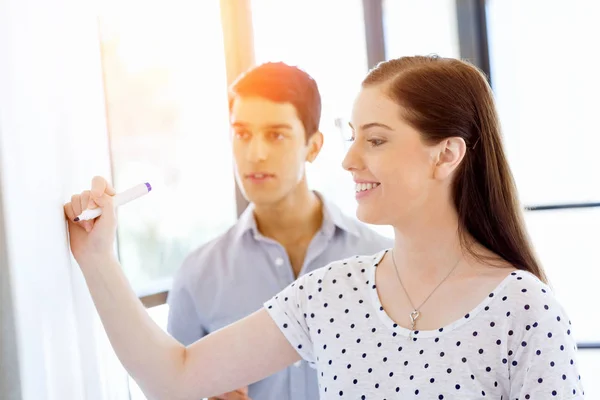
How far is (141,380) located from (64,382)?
180mm

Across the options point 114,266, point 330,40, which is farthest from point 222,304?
point 330,40

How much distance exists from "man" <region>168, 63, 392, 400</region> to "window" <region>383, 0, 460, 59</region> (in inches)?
33.7

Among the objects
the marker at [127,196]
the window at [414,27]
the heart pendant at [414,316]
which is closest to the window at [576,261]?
the window at [414,27]

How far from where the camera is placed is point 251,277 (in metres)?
1.78

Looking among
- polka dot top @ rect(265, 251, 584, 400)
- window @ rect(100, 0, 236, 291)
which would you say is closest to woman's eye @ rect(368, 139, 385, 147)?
polka dot top @ rect(265, 251, 584, 400)

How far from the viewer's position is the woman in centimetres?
115

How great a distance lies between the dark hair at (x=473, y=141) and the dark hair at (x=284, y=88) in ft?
1.60

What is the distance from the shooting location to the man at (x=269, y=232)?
172cm

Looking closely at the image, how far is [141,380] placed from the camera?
1.25m

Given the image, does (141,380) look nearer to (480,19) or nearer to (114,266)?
(114,266)

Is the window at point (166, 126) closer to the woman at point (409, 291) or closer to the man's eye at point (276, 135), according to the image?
the man's eye at point (276, 135)

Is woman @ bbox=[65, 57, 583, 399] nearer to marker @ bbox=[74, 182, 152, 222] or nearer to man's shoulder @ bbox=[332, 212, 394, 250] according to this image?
marker @ bbox=[74, 182, 152, 222]

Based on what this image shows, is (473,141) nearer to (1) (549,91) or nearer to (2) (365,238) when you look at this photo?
(2) (365,238)

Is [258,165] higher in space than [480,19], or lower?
lower
